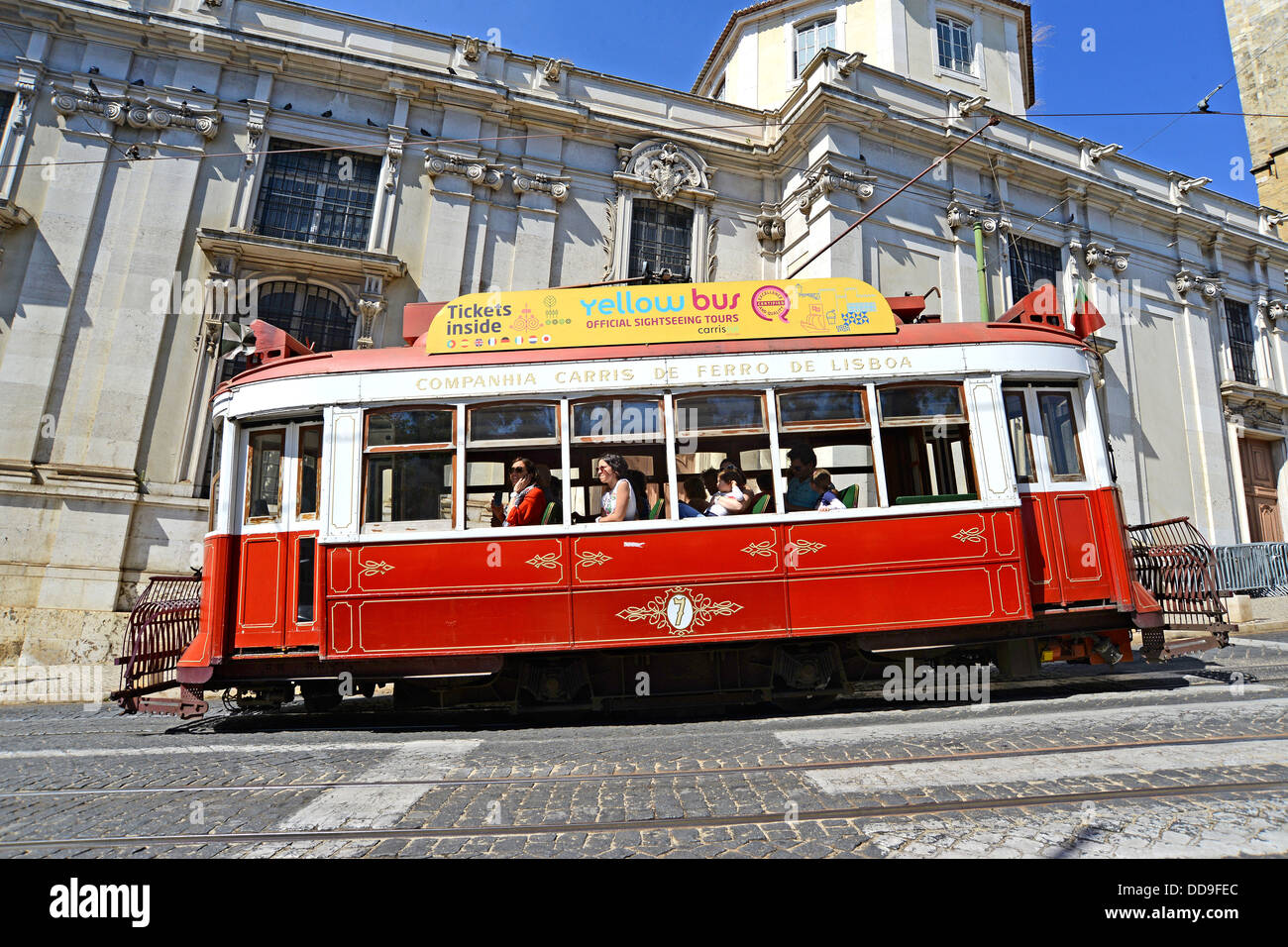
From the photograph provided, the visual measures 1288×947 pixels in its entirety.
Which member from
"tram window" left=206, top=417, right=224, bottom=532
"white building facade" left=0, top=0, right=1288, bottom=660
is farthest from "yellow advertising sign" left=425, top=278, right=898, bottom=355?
"white building facade" left=0, top=0, right=1288, bottom=660

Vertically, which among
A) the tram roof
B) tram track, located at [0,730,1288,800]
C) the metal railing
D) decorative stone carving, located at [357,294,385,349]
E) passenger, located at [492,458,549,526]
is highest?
decorative stone carving, located at [357,294,385,349]

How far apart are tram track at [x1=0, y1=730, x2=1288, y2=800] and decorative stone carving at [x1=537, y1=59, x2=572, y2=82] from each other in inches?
644

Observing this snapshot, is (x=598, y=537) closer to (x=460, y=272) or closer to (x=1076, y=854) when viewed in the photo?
(x=1076, y=854)

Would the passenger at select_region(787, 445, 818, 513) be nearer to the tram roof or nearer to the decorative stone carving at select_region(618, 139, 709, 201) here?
the tram roof

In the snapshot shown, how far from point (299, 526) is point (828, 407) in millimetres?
5235

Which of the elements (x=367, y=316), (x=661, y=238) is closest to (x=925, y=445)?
(x=661, y=238)

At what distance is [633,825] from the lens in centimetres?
312

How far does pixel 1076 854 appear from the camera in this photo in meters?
2.48

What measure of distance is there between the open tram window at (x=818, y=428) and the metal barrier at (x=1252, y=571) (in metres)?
13.1

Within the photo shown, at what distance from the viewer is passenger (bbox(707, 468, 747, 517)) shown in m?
5.91

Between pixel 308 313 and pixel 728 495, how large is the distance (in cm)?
1143

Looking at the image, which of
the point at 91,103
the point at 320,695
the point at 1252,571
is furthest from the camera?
the point at 1252,571

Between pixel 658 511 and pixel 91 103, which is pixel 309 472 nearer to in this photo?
pixel 658 511

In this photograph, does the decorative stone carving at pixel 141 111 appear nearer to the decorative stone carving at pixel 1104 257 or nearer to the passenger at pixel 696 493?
the passenger at pixel 696 493
